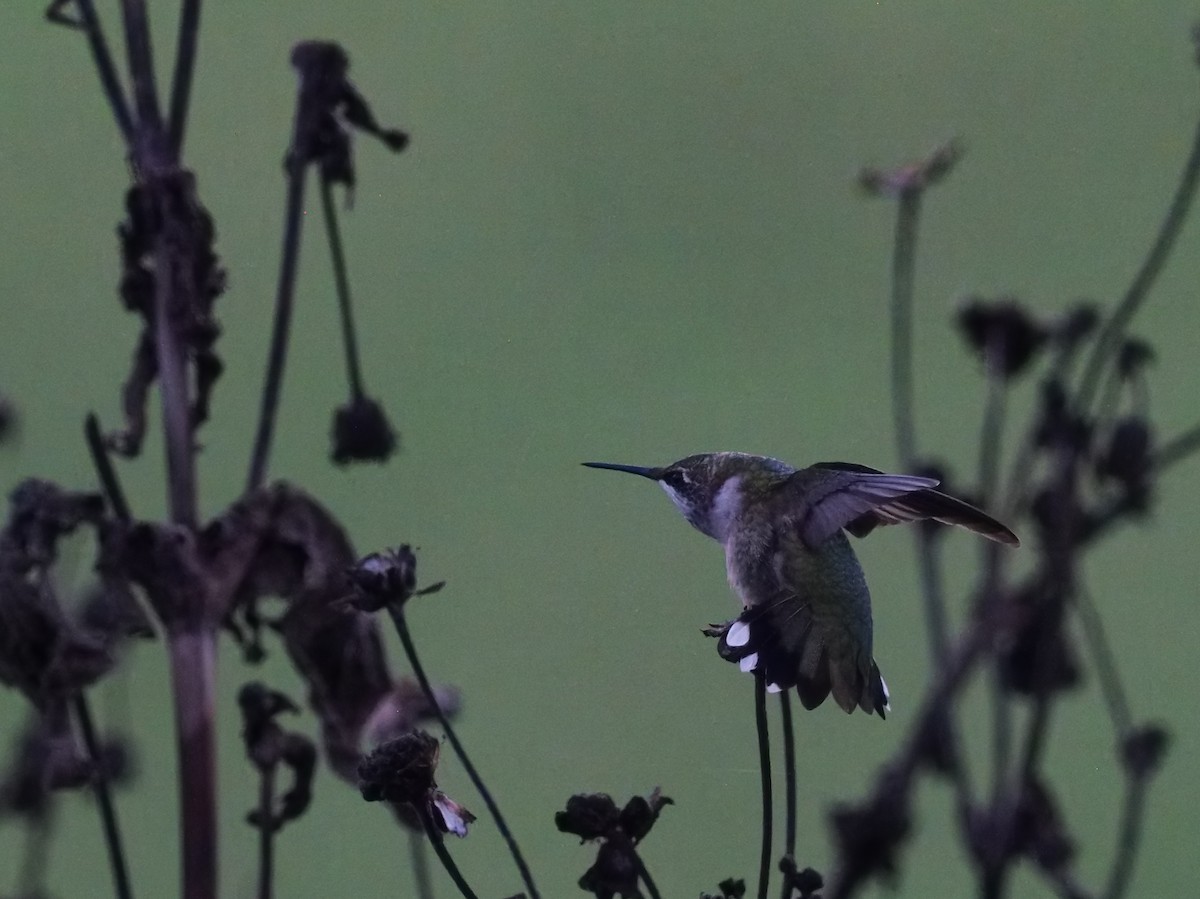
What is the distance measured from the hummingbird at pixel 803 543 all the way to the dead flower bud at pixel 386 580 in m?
0.16

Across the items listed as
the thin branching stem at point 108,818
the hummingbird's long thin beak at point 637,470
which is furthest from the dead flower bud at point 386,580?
the hummingbird's long thin beak at point 637,470

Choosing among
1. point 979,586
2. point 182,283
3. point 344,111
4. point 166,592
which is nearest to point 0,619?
point 166,592

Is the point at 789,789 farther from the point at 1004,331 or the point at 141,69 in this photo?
the point at 141,69

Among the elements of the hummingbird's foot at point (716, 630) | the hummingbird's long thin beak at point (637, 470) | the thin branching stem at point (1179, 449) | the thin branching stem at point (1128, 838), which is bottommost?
the thin branching stem at point (1128, 838)

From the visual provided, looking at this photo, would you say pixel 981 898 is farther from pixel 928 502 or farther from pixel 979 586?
pixel 928 502

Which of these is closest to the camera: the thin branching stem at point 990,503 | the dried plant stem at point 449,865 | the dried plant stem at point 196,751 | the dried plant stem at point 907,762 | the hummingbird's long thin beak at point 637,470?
the dried plant stem at point 907,762

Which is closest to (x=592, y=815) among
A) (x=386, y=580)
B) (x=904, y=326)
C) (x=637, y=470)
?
(x=386, y=580)

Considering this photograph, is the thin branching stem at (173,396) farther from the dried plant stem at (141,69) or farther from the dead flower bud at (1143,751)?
the dead flower bud at (1143,751)

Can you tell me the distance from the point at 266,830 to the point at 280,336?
0.23 meters

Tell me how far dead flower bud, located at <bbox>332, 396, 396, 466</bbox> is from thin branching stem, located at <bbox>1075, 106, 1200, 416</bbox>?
1.22 ft

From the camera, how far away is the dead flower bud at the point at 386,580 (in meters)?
0.73

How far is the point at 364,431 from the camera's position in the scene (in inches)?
33.7

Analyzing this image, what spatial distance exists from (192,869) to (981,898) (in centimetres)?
42

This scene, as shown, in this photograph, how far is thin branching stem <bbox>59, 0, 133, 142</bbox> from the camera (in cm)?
77
